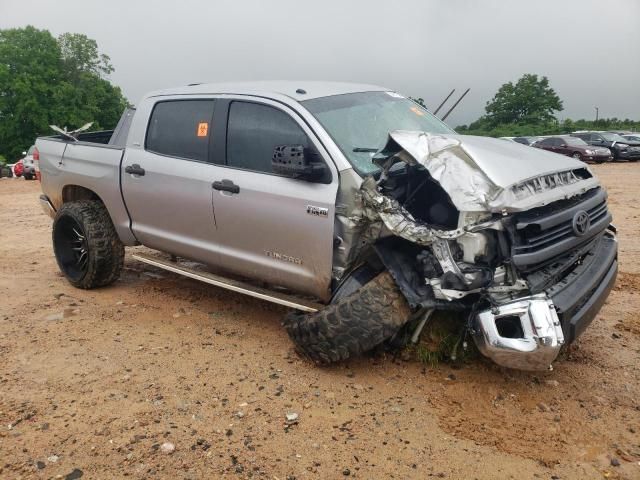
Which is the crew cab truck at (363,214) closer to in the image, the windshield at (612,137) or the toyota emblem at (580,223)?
the toyota emblem at (580,223)

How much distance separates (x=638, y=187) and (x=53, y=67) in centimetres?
5085

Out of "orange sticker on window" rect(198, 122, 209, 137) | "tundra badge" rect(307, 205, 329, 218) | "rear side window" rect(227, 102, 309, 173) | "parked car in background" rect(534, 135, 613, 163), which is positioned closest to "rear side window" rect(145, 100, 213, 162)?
"orange sticker on window" rect(198, 122, 209, 137)

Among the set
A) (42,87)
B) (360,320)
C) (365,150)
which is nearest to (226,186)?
(365,150)

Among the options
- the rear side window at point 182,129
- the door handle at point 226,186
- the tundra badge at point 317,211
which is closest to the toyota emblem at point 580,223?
the tundra badge at point 317,211

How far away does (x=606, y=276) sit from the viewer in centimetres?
363

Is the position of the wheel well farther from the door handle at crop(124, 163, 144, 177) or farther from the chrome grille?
the chrome grille

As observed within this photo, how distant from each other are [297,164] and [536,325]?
5.50 ft

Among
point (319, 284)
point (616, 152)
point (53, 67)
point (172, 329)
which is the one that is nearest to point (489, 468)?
point (319, 284)

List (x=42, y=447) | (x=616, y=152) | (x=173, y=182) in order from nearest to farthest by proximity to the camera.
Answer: (x=42, y=447) → (x=173, y=182) → (x=616, y=152)

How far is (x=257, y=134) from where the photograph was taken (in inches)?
164

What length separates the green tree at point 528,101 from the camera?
62344 millimetres

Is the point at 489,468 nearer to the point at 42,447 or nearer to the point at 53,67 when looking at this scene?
Result: the point at 42,447

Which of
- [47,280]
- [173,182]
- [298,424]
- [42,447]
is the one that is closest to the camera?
[42,447]

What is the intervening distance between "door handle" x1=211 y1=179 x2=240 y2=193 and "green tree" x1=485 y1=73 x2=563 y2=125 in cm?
6261
